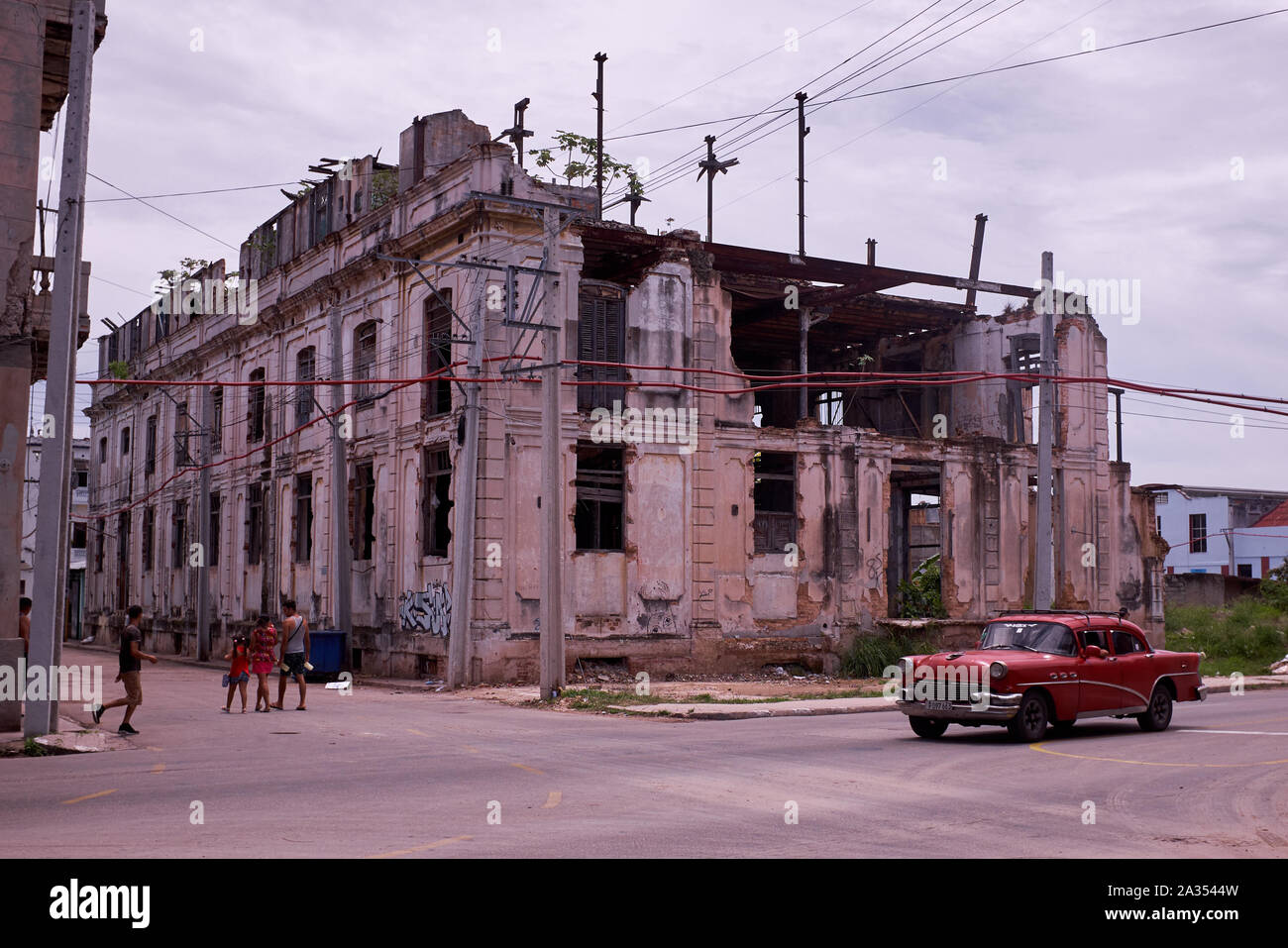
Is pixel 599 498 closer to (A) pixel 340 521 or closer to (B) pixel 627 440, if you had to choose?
(B) pixel 627 440

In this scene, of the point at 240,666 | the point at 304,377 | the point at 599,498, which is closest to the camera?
the point at 240,666

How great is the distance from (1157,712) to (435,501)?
17960 mm

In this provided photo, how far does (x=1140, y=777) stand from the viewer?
504 inches

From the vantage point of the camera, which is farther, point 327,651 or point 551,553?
point 327,651

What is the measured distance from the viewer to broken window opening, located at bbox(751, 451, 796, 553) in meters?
31.5

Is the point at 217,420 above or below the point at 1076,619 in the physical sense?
above

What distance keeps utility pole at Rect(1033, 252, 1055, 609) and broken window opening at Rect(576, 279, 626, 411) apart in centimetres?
944

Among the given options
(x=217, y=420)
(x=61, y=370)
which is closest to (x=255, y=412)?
(x=217, y=420)

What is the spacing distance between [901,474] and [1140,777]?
2420 cm

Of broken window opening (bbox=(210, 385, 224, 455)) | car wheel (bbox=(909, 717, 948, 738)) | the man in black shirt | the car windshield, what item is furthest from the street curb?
broken window opening (bbox=(210, 385, 224, 455))

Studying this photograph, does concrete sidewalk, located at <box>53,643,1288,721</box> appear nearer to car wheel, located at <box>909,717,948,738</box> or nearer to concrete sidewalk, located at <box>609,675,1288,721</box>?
concrete sidewalk, located at <box>609,675,1288,721</box>

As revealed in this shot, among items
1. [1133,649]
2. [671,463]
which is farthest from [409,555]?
[1133,649]

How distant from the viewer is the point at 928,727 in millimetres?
16781
